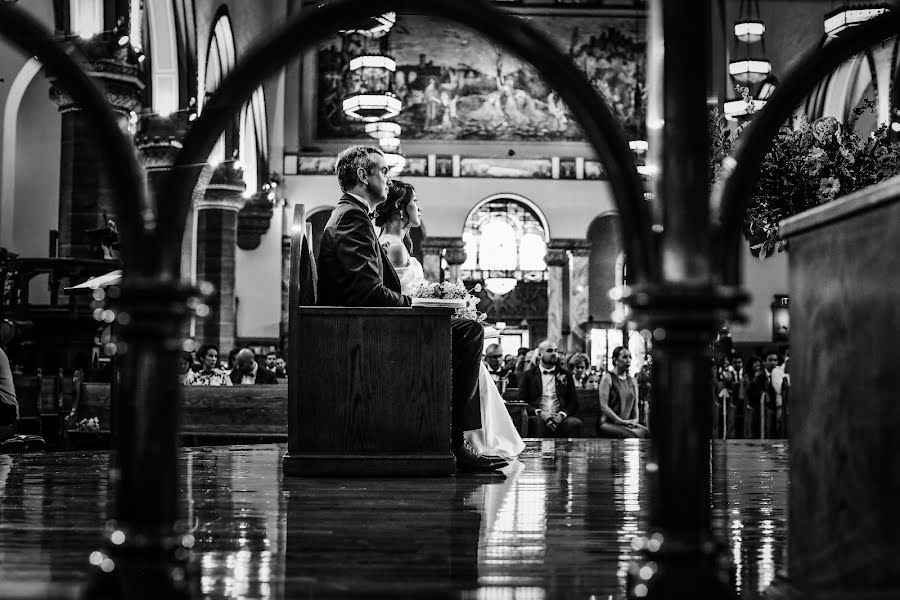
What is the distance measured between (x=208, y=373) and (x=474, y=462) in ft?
25.4

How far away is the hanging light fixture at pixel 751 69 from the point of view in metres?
18.9

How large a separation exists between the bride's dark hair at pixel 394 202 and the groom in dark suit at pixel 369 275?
72 centimetres

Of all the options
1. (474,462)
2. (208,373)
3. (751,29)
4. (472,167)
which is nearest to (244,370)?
(208,373)

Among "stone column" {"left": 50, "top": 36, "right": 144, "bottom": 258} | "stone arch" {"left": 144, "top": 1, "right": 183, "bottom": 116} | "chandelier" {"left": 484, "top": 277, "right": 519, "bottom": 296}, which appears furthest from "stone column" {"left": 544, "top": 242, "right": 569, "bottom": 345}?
"stone column" {"left": 50, "top": 36, "right": 144, "bottom": 258}

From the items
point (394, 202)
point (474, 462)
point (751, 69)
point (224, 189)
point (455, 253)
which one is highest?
point (751, 69)

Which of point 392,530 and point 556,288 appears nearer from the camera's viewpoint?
point 392,530

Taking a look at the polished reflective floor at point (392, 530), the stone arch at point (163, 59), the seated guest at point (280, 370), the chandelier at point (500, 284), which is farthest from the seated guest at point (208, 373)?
the chandelier at point (500, 284)

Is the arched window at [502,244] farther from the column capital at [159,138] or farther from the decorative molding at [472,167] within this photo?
the column capital at [159,138]

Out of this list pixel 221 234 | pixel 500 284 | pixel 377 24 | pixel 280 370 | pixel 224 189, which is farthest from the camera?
pixel 500 284

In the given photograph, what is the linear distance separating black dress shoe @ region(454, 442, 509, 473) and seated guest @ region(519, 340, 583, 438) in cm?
533

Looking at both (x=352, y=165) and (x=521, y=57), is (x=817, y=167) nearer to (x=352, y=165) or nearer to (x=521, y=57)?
(x=352, y=165)

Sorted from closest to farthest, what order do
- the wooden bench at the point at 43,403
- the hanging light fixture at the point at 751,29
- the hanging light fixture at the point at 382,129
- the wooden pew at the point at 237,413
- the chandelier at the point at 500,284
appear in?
the wooden bench at the point at 43,403, the wooden pew at the point at 237,413, the hanging light fixture at the point at 751,29, the hanging light fixture at the point at 382,129, the chandelier at the point at 500,284

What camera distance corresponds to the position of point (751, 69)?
1888cm

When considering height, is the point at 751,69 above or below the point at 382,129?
above
